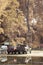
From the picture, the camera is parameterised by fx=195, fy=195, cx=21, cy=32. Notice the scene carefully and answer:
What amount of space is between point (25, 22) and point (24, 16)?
0.10m

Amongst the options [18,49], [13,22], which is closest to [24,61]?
[18,49]

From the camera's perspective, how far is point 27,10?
3.20 metres

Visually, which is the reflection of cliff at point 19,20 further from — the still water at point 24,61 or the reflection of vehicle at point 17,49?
the still water at point 24,61

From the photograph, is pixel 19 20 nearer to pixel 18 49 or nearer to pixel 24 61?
pixel 18 49

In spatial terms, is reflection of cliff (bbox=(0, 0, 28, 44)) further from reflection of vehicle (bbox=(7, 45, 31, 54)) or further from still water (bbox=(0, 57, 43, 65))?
still water (bbox=(0, 57, 43, 65))

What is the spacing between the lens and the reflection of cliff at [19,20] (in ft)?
10.4

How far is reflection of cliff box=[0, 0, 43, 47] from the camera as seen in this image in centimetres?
316

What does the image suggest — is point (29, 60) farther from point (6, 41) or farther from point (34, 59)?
point (6, 41)

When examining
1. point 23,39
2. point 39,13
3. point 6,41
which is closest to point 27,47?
point 23,39

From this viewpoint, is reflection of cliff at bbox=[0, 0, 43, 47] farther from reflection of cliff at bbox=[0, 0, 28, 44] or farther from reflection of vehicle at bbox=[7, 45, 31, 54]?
reflection of vehicle at bbox=[7, 45, 31, 54]

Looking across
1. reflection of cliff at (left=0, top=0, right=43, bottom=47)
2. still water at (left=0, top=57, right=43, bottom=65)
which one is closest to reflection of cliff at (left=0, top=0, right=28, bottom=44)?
reflection of cliff at (left=0, top=0, right=43, bottom=47)

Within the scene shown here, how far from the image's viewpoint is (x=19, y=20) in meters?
3.19

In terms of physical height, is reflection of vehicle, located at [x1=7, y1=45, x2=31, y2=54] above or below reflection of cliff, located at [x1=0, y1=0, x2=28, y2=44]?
below

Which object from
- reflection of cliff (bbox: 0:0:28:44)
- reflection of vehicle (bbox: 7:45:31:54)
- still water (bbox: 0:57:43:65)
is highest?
reflection of cliff (bbox: 0:0:28:44)
